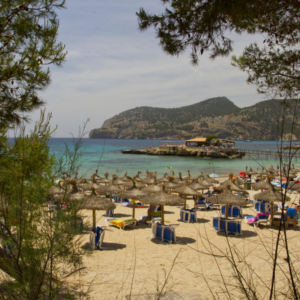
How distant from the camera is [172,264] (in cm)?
534

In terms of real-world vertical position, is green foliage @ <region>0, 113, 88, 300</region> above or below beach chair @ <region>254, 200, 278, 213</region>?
above

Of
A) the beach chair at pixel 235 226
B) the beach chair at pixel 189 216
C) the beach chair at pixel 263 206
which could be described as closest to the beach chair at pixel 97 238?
the beach chair at pixel 235 226

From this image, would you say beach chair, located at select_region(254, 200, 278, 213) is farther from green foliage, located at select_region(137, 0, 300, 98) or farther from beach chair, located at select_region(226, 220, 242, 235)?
green foliage, located at select_region(137, 0, 300, 98)

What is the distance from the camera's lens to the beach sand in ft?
17.1

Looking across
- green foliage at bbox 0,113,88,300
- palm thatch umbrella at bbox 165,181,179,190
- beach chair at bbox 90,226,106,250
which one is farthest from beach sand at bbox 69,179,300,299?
palm thatch umbrella at bbox 165,181,179,190

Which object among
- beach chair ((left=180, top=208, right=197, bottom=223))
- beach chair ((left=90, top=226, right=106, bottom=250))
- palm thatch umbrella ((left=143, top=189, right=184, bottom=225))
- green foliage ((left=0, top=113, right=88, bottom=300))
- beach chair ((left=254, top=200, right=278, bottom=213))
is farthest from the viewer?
beach chair ((left=254, top=200, right=278, bottom=213))

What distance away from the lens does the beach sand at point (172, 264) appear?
5.21 meters

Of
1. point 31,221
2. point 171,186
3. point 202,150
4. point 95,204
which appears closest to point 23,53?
point 31,221

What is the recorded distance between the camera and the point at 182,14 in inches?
182

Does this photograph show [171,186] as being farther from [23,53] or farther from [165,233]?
[23,53]

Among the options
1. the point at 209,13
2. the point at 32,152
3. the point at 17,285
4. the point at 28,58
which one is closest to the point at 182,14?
the point at 209,13

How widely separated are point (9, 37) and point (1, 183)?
7.05 ft

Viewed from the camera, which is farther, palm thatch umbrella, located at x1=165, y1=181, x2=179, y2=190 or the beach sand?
palm thatch umbrella, located at x1=165, y1=181, x2=179, y2=190

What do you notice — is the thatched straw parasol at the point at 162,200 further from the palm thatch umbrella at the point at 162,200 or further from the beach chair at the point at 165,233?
the beach chair at the point at 165,233
